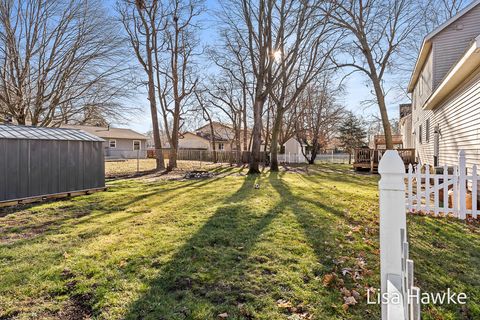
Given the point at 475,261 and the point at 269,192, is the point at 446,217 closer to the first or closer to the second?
the point at 475,261

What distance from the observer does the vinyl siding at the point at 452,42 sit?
10.9 metres

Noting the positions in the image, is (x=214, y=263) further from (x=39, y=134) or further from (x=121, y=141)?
(x=121, y=141)

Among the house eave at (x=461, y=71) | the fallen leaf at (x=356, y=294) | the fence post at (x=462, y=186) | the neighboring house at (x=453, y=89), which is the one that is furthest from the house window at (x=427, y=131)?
the fallen leaf at (x=356, y=294)

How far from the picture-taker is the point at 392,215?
140cm

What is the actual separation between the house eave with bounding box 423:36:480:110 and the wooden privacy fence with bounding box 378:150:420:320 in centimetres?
617

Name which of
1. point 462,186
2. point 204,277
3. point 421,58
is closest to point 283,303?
point 204,277

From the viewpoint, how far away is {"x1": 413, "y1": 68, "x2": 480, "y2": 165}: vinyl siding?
7305 millimetres

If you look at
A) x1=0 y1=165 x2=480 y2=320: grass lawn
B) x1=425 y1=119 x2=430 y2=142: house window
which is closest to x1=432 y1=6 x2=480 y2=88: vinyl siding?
x1=425 y1=119 x2=430 y2=142: house window

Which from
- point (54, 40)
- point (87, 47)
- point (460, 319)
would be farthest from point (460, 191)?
point (54, 40)

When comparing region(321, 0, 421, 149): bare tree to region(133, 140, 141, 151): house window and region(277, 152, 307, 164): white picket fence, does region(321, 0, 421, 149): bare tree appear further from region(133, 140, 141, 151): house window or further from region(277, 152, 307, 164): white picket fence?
region(133, 140, 141, 151): house window

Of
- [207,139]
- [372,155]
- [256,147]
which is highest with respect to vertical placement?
[207,139]

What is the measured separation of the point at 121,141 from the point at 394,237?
36.8 metres

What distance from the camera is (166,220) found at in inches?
216

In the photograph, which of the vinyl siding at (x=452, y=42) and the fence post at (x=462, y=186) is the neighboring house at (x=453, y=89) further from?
the fence post at (x=462, y=186)
